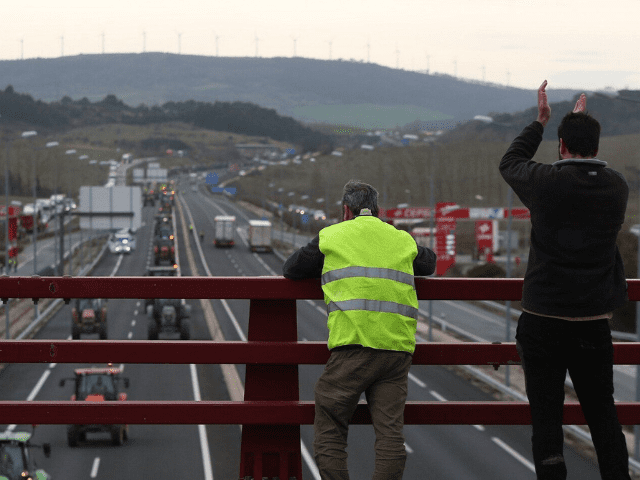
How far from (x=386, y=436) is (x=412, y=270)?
0.91 metres

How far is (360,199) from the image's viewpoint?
552 centimetres

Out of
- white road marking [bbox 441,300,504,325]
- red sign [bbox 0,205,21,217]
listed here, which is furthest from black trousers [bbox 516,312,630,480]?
white road marking [bbox 441,300,504,325]

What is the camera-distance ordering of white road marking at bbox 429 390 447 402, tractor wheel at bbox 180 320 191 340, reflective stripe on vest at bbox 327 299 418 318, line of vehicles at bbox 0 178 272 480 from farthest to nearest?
tractor wheel at bbox 180 320 191 340, white road marking at bbox 429 390 447 402, line of vehicles at bbox 0 178 272 480, reflective stripe on vest at bbox 327 299 418 318

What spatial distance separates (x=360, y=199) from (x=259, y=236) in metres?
101

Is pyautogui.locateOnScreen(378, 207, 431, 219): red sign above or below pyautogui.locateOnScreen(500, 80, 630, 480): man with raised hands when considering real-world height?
below

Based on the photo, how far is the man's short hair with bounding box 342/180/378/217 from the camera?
5.52 metres

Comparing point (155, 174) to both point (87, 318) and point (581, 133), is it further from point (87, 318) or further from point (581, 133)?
point (581, 133)

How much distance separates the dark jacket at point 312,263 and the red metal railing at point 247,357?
100 mm

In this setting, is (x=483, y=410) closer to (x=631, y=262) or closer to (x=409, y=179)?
(x=631, y=262)

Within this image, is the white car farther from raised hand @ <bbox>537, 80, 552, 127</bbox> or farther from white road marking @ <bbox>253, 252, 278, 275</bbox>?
raised hand @ <bbox>537, 80, 552, 127</bbox>

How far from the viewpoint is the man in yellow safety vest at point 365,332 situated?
522 centimetres

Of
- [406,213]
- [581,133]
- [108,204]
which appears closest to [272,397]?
[581,133]

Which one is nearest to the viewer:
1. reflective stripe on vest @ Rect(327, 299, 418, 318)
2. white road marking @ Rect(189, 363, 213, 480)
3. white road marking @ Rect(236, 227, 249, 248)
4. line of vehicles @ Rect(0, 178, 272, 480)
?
reflective stripe on vest @ Rect(327, 299, 418, 318)

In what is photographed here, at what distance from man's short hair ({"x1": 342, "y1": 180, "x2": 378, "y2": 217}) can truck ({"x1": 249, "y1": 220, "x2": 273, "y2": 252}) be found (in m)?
100
